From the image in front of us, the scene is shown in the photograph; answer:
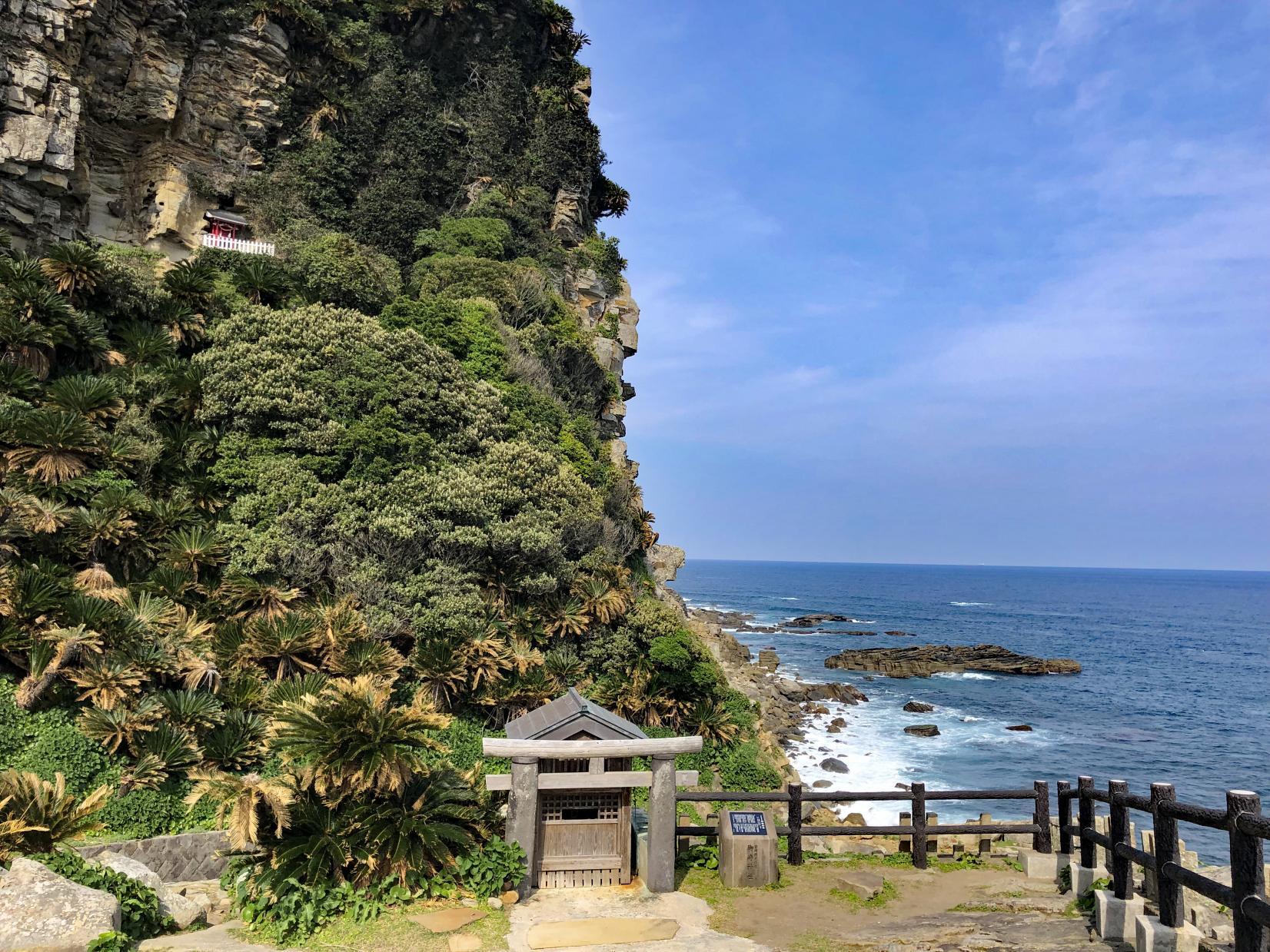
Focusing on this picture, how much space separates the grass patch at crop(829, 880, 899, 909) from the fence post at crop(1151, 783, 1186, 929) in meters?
2.83

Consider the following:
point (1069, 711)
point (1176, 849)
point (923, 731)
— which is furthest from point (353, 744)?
point (1069, 711)

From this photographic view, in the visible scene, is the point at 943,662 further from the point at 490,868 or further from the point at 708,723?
the point at 490,868

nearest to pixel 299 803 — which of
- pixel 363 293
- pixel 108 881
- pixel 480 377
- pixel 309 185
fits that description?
pixel 108 881

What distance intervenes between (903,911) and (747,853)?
1857mm

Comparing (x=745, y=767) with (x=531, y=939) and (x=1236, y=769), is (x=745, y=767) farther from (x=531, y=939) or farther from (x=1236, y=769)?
(x=1236, y=769)

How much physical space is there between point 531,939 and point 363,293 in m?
22.0

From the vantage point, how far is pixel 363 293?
25.1m

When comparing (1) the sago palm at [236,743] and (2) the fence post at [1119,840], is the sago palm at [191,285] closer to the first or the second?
(1) the sago palm at [236,743]

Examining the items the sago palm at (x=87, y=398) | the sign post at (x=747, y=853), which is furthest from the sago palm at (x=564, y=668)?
the sago palm at (x=87, y=398)

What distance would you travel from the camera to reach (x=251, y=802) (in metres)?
8.23

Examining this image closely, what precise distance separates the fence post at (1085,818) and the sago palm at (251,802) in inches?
359

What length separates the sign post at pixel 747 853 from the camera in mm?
9320

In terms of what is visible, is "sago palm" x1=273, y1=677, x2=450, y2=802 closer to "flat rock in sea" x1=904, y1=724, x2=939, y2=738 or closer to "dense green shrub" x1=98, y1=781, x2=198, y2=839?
"dense green shrub" x1=98, y1=781, x2=198, y2=839

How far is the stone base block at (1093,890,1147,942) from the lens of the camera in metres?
7.46
